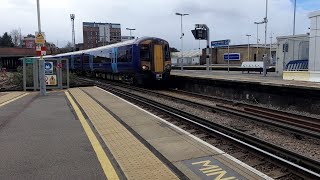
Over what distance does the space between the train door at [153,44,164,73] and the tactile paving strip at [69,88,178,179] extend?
12683 mm

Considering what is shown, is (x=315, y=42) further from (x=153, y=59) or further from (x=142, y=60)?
(x=142, y=60)

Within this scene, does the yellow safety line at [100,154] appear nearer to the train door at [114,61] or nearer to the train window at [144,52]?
the train window at [144,52]

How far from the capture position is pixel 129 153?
21.9 feet

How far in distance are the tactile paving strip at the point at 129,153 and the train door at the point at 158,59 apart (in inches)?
499

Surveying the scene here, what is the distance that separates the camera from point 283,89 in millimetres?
14711

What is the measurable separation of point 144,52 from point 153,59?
73 cm

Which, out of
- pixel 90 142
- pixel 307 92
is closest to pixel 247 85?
pixel 307 92

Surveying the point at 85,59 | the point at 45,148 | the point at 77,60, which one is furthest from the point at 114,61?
the point at 45,148

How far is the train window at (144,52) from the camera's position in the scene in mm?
22406

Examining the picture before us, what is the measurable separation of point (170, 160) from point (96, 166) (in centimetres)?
134

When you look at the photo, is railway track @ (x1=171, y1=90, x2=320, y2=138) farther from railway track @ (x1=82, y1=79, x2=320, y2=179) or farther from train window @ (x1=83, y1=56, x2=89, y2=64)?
train window @ (x1=83, y1=56, x2=89, y2=64)

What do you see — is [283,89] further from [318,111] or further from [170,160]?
[170,160]

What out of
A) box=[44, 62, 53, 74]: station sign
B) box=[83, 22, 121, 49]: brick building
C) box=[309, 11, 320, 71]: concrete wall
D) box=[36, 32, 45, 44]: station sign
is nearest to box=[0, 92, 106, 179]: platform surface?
box=[36, 32, 45, 44]: station sign

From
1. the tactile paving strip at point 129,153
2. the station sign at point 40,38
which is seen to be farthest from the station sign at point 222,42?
the tactile paving strip at point 129,153
